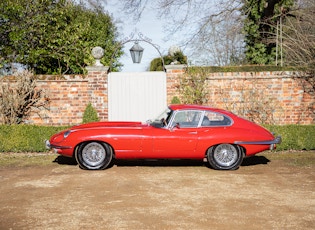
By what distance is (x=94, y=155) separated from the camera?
738 cm

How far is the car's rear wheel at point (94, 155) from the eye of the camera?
731 cm

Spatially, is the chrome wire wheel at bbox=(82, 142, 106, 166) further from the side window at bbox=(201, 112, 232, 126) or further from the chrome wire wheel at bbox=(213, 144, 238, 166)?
the chrome wire wheel at bbox=(213, 144, 238, 166)

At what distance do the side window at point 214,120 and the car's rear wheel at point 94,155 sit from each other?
6.73 feet

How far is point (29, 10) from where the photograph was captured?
13.7m

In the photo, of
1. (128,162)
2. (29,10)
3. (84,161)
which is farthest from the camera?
(29,10)

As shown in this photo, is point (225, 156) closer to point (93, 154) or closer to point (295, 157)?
point (295, 157)

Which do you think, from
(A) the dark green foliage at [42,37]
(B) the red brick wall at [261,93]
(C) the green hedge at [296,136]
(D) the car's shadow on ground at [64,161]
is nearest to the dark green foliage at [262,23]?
(B) the red brick wall at [261,93]

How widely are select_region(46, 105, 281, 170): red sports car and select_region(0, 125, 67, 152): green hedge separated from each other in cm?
230

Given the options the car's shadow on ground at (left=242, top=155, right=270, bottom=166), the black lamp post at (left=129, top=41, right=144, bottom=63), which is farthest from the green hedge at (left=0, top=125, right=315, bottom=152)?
the black lamp post at (left=129, top=41, right=144, bottom=63)

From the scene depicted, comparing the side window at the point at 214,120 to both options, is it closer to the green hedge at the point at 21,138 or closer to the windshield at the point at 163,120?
the windshield at the point at 163,120

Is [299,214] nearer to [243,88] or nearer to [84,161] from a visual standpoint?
[84,161]

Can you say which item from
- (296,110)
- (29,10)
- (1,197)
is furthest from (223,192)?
(29,10)

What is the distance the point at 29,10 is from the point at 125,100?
18.5 ft

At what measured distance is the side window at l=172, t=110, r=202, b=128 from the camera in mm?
7430
